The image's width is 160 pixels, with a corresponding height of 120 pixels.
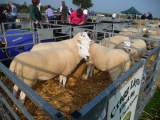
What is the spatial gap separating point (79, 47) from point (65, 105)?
1.32 metres

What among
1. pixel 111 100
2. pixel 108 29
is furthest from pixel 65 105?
pixel 108 29

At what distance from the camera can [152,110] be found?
2670mm

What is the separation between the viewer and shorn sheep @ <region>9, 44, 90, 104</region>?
229 cm

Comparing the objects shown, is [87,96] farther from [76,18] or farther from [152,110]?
[76,18]

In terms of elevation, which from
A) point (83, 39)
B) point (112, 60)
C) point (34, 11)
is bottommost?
point (112, 60)

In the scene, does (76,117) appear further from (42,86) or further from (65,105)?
(42,86)

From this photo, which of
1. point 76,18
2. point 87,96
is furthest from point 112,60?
point 76,18

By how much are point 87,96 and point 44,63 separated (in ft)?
3.53

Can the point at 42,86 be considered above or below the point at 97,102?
below

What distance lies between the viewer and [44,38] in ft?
14.8

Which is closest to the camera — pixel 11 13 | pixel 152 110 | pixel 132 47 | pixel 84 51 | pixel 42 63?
pixel 42 63

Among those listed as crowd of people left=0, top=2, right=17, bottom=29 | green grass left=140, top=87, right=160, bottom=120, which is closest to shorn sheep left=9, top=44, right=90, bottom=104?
green grass left=140, top=87, right=160, bottom=120

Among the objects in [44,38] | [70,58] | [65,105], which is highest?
[44,38]

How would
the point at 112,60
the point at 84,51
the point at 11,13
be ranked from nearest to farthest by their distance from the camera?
1. the point at 112,60
2. the point at 84,51
3. the point at 11,13
